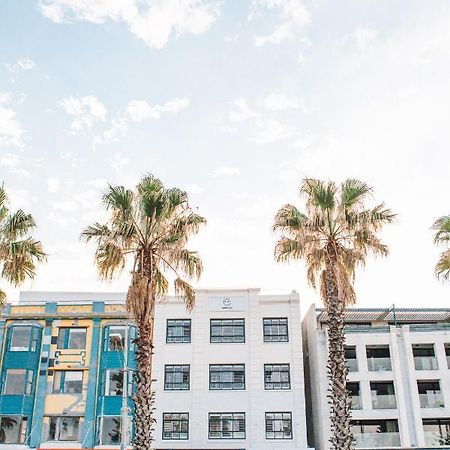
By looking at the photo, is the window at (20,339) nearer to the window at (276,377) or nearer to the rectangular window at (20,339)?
the rectangular window at (20,339)

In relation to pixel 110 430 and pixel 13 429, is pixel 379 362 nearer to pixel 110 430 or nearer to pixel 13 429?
pixel 110 430

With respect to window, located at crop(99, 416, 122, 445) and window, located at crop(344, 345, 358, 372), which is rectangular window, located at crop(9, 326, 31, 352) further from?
window, located at crop(344, 345, 358, 372)

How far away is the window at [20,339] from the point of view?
38.8 meters

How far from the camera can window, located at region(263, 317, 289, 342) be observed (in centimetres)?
3919

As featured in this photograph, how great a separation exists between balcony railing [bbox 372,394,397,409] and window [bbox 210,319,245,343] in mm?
9138

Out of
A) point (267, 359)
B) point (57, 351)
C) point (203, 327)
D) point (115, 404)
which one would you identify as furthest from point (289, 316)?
point (57, 351)

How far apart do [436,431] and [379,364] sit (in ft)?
17.0

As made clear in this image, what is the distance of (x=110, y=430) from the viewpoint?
37.1 m

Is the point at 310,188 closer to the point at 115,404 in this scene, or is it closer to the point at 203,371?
the point at 203,371

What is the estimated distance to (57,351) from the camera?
39.1 metres

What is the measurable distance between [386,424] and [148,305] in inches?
881

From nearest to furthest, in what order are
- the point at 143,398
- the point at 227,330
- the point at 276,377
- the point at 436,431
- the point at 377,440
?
the point at 143,398, the point at 377,440, the point at 436,431, the point at 276,377, the point at 227,330

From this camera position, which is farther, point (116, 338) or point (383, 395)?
point (116, 338)

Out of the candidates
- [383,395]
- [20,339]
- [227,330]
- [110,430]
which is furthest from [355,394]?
[20,339]
